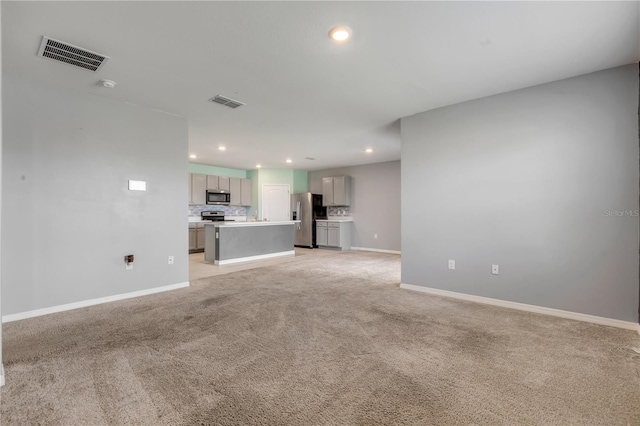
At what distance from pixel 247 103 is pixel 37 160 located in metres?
2.40

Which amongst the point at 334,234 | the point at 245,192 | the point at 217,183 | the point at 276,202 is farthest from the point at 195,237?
the point at 334,234

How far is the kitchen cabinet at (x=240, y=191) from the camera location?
30.8ft

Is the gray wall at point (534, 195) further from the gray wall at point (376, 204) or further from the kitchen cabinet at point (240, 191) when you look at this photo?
the kitchen cabinet at point (240, 191)

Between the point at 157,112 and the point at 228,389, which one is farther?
the point at 157,112

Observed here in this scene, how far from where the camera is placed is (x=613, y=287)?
9.70 ft

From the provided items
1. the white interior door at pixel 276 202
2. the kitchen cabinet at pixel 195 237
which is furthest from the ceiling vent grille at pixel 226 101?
the white interior door at pixel 276 202

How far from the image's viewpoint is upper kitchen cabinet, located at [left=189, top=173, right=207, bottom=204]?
832 cm

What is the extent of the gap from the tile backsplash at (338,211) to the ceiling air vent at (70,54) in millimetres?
7308

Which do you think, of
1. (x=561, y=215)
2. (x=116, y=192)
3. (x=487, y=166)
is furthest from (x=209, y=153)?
(x=561, y=215)

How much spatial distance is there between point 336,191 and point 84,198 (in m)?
6.59

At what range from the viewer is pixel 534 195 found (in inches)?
133

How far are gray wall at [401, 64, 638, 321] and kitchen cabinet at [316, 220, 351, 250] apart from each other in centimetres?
449

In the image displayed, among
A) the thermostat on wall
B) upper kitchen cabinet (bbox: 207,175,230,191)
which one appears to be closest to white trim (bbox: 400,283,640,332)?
the thermostat on wall

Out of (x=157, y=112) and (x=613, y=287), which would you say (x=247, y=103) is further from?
(x=613, y=287)
